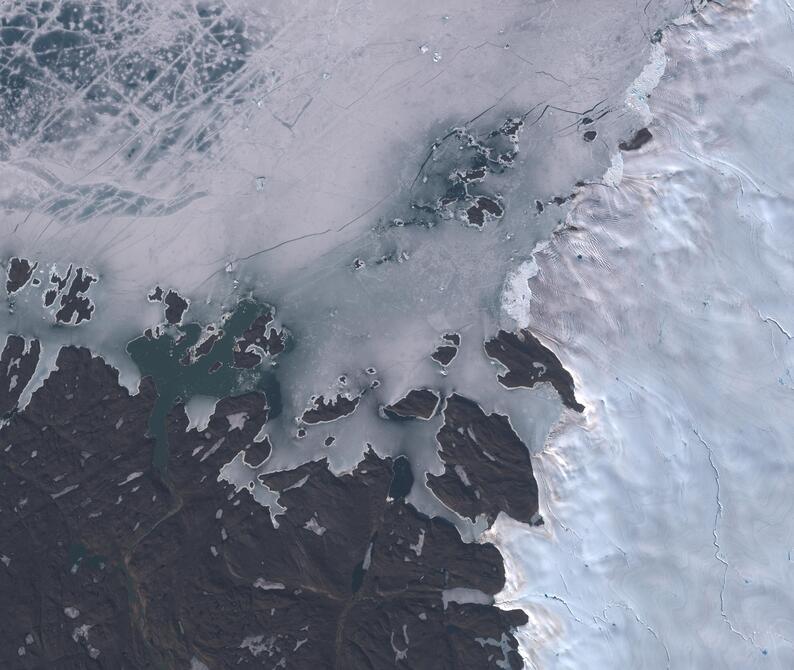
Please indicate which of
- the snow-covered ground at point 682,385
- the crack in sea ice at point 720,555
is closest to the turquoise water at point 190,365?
the snow-covered ground at point 682,385

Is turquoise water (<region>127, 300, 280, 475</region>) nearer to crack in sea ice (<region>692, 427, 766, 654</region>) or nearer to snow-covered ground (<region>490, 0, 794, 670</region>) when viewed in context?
snow-covered ground (<region>490, 0, 794, 670</region>)

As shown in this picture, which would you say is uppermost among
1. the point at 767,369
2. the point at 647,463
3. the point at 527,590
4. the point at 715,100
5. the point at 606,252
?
the point at 715,100

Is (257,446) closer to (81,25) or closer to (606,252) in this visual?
(606,252)

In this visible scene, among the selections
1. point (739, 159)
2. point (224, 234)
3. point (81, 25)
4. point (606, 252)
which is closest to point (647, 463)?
point (606, 252)

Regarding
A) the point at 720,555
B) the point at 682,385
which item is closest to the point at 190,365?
the point at 682,385

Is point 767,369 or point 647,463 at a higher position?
point 767,369

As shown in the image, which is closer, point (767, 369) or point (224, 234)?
point (767, 369)

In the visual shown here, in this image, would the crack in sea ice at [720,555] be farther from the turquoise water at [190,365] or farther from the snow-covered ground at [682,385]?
the turquoise water at [190,365]

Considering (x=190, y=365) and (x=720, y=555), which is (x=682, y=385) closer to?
(x=720, y=555)
